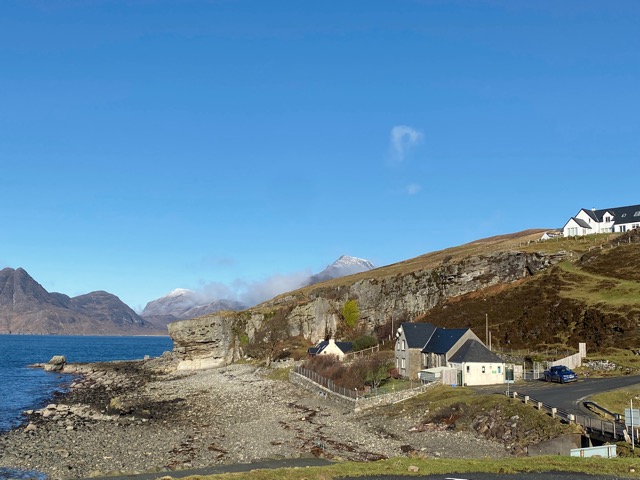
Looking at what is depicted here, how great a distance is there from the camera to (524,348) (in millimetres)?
79062

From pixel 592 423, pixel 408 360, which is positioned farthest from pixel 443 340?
pixel 592 423

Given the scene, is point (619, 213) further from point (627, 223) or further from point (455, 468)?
point (455, 468)

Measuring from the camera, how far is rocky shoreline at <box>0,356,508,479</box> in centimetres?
4112

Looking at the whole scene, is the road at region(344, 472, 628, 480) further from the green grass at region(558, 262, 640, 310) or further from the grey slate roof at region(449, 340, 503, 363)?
the green grass at region(558, 262, 640, 310)

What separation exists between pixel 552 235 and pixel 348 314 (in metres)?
59.1

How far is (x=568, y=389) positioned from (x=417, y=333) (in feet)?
83.8

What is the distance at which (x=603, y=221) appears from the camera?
13425 centimetres

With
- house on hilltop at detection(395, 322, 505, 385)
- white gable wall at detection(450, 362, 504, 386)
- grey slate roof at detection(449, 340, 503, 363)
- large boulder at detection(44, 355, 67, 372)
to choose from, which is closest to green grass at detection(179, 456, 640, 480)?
white gable wall at detection(450, 362, 504, 386)

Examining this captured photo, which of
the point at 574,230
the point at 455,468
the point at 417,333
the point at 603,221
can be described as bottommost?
the point at 455,468

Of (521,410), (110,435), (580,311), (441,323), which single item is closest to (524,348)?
(580,311)

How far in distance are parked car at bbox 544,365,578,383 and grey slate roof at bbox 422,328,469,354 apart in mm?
11878

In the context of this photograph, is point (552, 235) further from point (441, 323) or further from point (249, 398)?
point (249, 398)

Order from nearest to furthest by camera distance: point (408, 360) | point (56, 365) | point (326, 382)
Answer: point (326, 382), point (408, 360), point (56, 365)

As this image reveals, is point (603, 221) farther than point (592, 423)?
Yes
